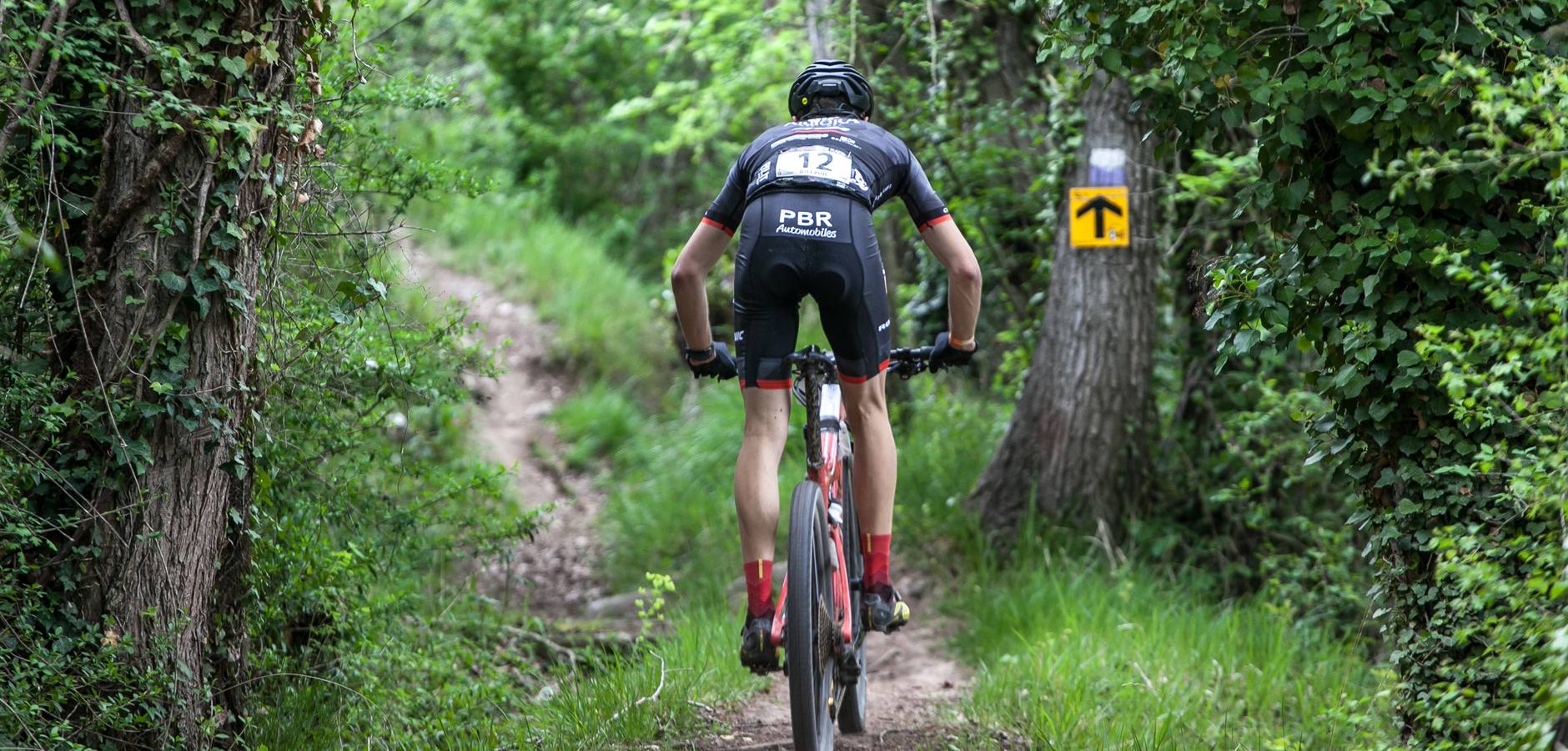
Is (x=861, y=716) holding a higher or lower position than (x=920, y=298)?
lower

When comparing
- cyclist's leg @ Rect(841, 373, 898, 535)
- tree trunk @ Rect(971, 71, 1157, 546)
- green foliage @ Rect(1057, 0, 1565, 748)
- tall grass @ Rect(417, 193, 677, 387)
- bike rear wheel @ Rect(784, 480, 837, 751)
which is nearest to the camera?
green foliage @ Rect(1057, 0, 1565, 748)

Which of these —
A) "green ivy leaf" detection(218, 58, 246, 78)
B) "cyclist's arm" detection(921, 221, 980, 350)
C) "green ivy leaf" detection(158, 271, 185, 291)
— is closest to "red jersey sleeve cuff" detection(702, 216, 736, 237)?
"cyclist's arm" detection(921, 221, 980, 350)

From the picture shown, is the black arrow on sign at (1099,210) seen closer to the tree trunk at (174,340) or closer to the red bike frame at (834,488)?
the red bike frame at (834,488)

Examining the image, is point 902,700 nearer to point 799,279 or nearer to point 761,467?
point 761,467

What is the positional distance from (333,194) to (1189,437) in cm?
520

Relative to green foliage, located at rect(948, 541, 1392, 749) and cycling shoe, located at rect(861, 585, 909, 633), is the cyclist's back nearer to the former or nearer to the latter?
cycling shoe, located at rect(861, 585, 909, 633)

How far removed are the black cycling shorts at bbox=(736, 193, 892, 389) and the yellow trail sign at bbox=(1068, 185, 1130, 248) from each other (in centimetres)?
322

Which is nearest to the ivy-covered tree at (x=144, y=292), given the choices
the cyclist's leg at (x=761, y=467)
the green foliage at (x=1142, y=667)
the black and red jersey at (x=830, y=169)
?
the black and red jersey at (x=830, y=169)

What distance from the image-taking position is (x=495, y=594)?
8.02m

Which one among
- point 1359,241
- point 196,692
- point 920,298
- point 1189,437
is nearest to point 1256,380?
point 1189,437

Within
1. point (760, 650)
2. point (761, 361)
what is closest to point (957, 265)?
point (761, 361)

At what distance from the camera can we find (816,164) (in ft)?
12.8

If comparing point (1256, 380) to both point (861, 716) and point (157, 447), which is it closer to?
point (861, 716)

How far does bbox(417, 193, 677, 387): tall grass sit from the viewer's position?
12.3 metres
